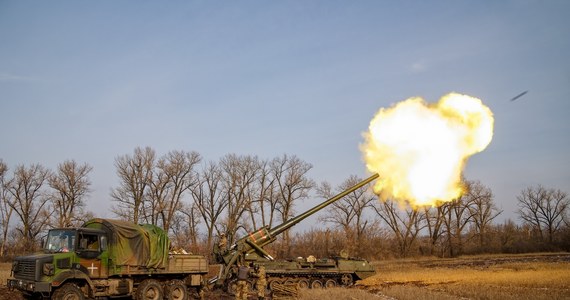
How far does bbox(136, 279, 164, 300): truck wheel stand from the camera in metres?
18.6

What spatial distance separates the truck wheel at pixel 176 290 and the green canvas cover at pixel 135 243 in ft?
3.32

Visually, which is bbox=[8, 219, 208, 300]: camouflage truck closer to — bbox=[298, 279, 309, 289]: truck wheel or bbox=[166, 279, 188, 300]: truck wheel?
bbox=[166, 279, 188, 300]: truck wheel

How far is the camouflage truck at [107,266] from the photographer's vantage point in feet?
53.0

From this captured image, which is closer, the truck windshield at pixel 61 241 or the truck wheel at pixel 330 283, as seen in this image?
the truck windshield at pixel 61 241

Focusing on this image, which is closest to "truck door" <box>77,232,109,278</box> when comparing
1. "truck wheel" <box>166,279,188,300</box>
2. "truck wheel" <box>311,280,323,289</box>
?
"truck wheel" <box>166,279,188,300</box>

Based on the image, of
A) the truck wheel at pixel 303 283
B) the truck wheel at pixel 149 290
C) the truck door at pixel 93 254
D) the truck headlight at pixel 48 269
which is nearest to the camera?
the truck headlight at pixel 48 269

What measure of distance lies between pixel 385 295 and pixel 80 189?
49428 mm

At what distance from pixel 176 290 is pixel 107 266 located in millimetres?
3449

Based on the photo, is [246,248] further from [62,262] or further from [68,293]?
[62,262]

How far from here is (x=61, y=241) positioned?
671 inches

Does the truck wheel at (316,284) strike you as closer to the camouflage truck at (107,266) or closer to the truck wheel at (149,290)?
the camouflage truck at (107,266)

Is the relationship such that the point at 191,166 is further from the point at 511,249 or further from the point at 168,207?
the point at 511,249

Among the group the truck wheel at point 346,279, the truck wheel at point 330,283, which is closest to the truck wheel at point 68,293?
the truck wheel at point 330,283

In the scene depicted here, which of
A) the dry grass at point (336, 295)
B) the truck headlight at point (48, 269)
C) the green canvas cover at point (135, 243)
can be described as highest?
the green canvas cover at point (135, 243)
